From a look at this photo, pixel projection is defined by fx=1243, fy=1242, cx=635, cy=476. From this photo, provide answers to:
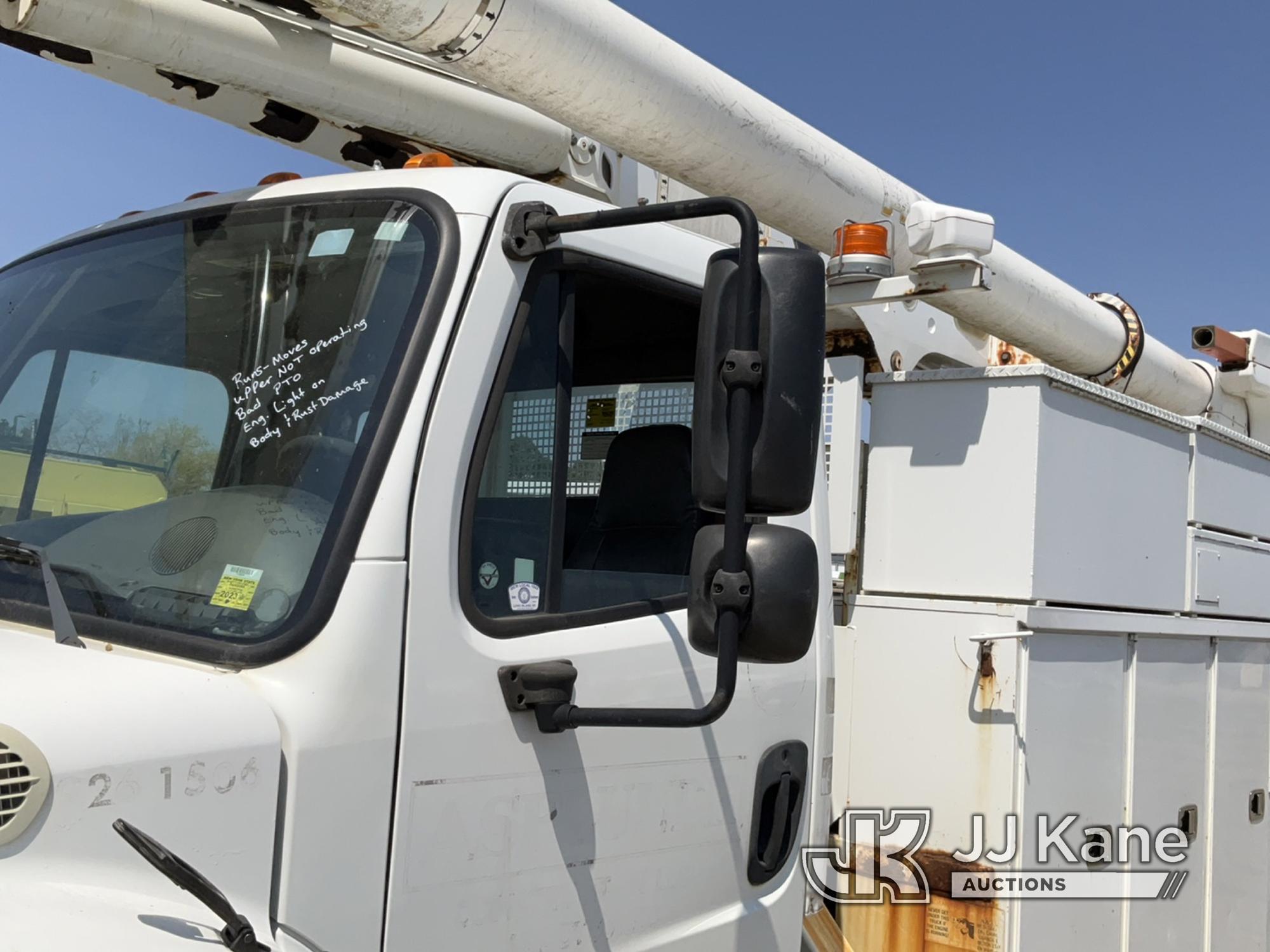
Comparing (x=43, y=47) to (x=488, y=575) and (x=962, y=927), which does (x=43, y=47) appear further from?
(x=962, y=927)

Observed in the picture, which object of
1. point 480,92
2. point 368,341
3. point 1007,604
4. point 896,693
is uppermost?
point 480,92

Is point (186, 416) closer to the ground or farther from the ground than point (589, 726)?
farther from the ground

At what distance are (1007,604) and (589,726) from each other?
1792mm

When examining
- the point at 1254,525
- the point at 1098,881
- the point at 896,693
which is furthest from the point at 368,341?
the point at 1254,525

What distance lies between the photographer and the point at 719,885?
240 centimetres

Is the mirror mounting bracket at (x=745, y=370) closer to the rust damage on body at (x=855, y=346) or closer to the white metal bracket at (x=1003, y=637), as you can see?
the white metal bracket at (x=1003, y=637)

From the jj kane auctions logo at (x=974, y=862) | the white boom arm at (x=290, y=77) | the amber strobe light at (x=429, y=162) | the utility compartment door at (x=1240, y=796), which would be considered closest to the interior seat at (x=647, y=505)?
the amber strobe light at (x=429, y=162)

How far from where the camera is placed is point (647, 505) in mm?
2650

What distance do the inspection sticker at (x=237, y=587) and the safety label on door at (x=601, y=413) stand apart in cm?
90

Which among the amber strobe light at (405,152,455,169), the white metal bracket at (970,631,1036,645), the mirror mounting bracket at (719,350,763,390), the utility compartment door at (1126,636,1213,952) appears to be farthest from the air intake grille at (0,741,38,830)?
the utility compartment door at (1126,636,1213,952)

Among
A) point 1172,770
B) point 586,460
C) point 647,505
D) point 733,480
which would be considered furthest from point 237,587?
point 1172,770

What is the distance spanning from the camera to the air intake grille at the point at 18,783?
57.9 inches

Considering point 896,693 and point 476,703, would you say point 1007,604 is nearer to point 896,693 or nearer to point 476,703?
point 896,693

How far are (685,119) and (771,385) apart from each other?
1643 mm
